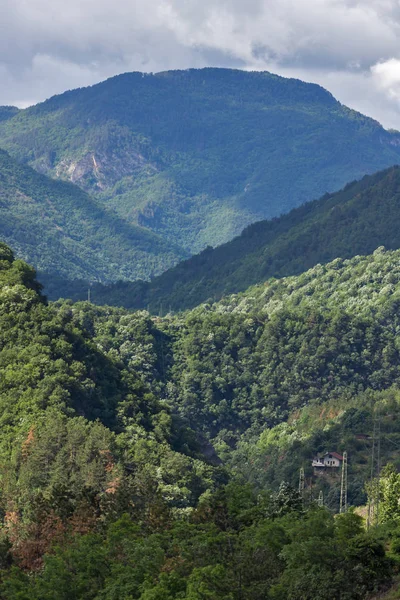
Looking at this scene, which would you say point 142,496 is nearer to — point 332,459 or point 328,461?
point 332,459

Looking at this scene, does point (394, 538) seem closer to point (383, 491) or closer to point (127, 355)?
point (383, 491)

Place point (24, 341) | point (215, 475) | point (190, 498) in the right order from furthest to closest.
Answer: point (24, 341), point (215, 475), point (190, 498)

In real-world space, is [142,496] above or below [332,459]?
below

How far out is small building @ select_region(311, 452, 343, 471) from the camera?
144 m

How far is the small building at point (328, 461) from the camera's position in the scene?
144 meters

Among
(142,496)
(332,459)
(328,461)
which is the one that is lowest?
(142,496)

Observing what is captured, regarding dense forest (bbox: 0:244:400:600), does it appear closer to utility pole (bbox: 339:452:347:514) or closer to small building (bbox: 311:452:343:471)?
small building (bbox: 311:452:343:471)

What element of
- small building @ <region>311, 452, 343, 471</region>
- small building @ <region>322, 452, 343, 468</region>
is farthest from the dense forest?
small building @ <region>322, 452, 343, 468</region>

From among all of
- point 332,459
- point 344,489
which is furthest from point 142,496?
point 332,459

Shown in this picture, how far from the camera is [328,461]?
477 ft

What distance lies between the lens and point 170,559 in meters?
74.4

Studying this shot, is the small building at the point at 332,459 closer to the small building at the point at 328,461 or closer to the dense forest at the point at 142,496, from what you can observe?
the small building at the point at 328,461

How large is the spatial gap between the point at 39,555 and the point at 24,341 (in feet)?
142

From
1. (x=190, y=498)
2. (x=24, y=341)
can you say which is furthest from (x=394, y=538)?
(x=24, y=341)
